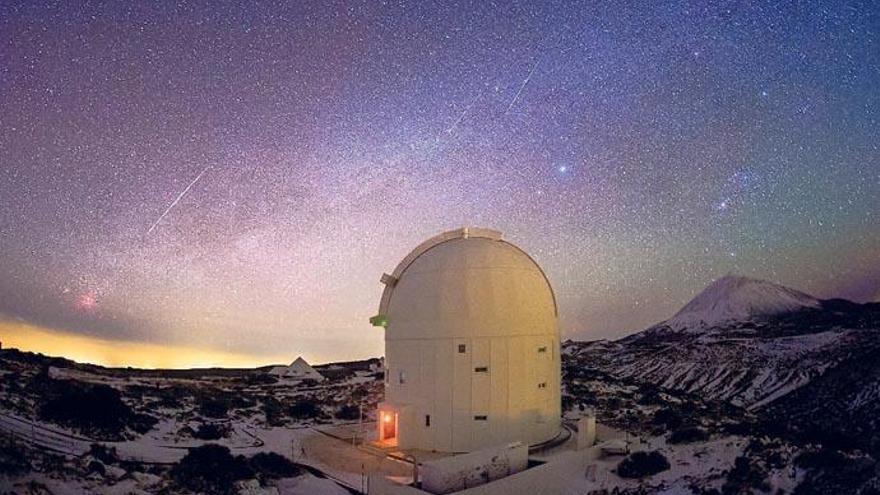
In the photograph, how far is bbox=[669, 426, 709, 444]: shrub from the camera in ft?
62.1

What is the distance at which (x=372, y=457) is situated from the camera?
18078mm

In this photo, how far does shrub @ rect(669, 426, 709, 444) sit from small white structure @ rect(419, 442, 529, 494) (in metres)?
6.12

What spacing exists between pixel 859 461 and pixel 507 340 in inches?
468

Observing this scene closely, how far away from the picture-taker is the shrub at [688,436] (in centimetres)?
1894

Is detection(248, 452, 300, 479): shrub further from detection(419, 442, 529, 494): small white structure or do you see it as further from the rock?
detection(419, 442, 529, 494): small white structure

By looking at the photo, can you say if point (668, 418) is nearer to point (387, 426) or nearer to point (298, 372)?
point (387, 426)

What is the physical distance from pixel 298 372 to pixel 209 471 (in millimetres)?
38329

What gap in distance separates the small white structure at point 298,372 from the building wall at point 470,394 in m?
30.3

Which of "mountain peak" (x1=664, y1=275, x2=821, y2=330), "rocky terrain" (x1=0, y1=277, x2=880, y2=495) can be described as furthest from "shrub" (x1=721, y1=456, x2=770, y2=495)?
"mountain peak" (x1=664, y1=275, x2=821, y2=330)

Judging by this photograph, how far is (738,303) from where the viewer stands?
82188 millimetres

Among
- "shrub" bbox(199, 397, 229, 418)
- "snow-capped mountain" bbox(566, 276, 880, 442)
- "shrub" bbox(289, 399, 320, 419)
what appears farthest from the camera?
"snow-capped mountain" bbox(566, 276, 880, 442)

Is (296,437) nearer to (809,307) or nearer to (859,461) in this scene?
(859,461)

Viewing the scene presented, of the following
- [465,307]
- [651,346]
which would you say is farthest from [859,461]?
[651,346]

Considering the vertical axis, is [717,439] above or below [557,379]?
below
